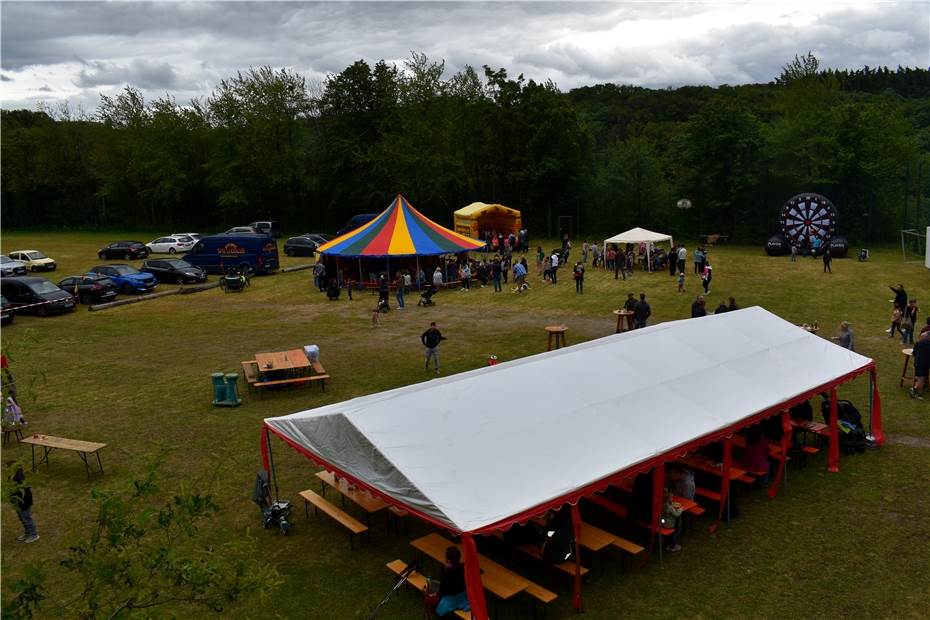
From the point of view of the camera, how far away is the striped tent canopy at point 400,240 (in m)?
27.7

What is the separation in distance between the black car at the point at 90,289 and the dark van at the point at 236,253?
572 centimetres

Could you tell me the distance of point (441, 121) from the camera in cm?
5038

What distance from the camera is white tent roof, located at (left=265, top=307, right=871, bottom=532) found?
7887mm

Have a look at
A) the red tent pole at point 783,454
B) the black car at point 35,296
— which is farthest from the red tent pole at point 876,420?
the black car at point 35,296

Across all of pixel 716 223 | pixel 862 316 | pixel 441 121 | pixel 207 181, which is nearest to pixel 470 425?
pixel 862 316

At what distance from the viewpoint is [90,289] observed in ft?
87.2

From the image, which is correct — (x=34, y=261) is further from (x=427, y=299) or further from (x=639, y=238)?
(x=639, y=238)

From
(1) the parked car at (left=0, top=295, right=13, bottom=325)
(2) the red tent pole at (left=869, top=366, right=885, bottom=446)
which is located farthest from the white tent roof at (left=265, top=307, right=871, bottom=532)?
(1) the parked car at (left=0, top=295, right=13, bottom=325)

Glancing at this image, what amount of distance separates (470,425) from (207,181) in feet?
167

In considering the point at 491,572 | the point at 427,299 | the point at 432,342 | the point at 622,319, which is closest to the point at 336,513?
the point at 491,572

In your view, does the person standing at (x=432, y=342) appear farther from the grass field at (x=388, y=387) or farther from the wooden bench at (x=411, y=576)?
the wooden bench at (x=411, y=576)

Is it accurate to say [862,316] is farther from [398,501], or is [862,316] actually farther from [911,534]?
[398,501]

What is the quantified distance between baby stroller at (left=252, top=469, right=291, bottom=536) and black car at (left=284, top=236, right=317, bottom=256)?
2977 cm

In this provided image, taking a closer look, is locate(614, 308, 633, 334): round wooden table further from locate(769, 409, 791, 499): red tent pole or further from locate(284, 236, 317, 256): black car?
locate(284, 236, 317, 256): black car
